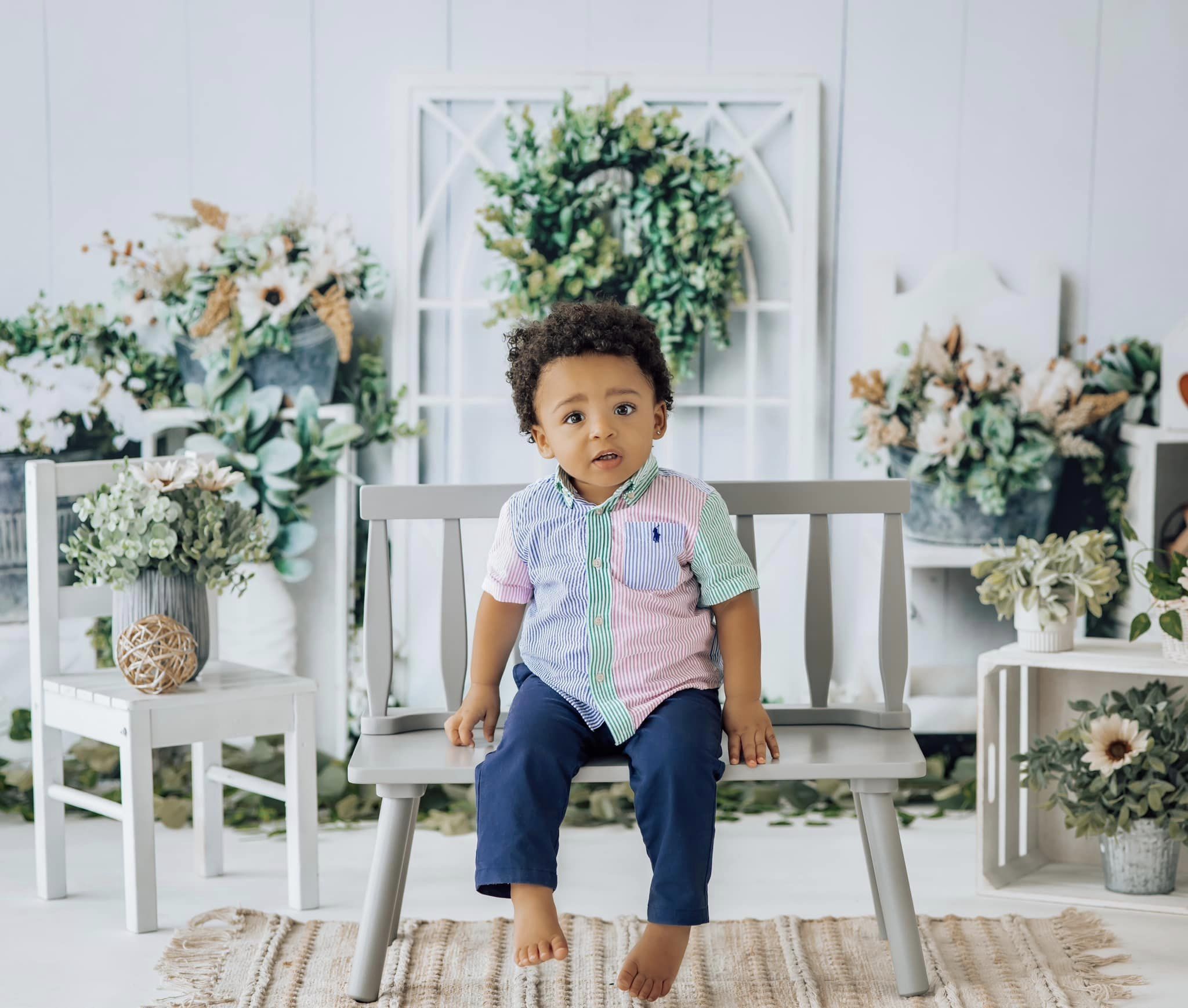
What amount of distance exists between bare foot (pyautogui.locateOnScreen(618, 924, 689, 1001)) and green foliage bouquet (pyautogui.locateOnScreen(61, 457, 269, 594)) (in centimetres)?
105

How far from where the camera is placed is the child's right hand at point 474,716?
1.85m

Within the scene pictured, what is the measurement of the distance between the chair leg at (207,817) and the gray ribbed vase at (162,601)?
0.91 ft

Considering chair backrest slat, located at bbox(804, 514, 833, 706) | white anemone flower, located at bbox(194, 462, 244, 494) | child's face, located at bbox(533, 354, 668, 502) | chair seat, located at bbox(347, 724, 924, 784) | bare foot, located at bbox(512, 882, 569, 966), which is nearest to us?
bare foot, located at bbox(512, 882, 569, 966)

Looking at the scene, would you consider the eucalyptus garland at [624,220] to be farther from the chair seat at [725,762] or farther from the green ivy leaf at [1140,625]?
the chair seat at [725,762]

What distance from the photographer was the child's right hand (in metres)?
1.85

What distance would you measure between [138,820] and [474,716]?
0.65 metres

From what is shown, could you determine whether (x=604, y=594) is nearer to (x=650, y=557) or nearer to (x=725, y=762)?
(x=650, y=557)

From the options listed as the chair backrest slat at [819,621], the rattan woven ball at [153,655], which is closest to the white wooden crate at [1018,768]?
the chair backrest slat at [819,621]

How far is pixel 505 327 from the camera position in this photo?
2914 millimetres

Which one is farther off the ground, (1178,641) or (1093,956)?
(1178,641)

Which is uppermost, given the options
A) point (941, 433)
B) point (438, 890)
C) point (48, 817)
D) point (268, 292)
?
point (268, 292)

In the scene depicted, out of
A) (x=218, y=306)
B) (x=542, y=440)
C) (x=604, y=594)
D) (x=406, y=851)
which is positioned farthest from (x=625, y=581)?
(x=218, y=306)

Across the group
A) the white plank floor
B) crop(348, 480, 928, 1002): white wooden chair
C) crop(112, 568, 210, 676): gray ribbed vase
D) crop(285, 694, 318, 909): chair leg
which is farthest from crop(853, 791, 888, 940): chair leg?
crop(112, 568, 210, 676): gray ribbed vase

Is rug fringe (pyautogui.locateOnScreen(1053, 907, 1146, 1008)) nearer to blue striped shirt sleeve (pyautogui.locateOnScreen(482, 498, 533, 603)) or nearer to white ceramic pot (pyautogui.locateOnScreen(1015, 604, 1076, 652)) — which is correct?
white ceramic pot (pyautogui.locateOnScreen(1015, 604, 1076, 652))
